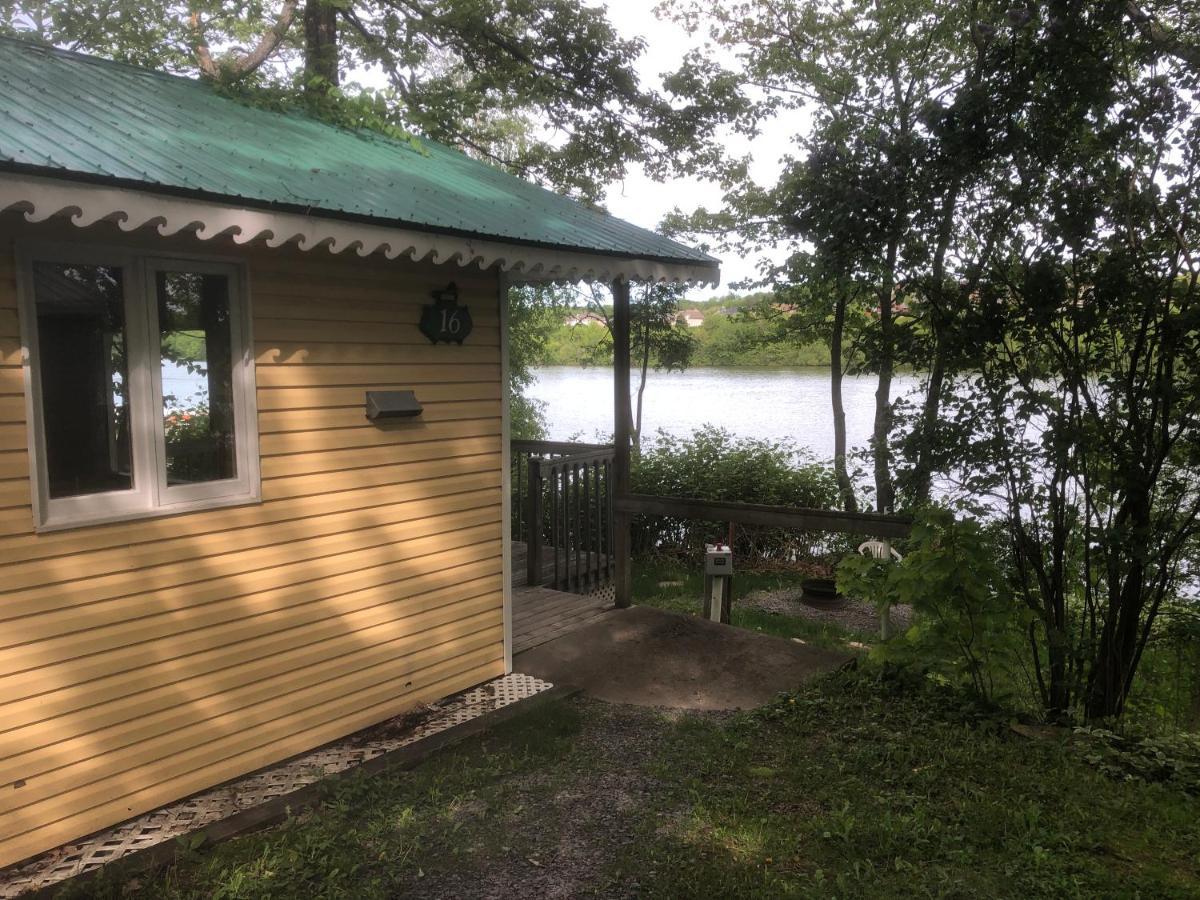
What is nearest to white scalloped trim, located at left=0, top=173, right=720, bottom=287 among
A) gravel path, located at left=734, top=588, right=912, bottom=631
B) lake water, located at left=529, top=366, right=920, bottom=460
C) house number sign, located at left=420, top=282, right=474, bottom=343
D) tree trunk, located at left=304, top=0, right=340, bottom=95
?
house number sign, located at left=420, top=282, right=474, bottom=343

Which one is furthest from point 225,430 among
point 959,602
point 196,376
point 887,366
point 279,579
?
point 959,602

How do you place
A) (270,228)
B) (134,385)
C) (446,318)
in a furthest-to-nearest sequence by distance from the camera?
(446,318)
(134,385)
(270,228)

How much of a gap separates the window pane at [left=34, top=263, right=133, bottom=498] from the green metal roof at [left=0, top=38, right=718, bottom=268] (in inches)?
22.1

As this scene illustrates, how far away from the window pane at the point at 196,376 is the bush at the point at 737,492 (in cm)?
724

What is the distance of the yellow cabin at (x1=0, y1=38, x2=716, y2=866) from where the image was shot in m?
3.08

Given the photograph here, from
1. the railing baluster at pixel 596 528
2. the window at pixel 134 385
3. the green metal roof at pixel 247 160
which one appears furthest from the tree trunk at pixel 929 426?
the window at pixel 134 385

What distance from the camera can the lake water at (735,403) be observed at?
1602 cm

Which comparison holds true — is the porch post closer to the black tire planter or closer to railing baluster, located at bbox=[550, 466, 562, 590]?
railing baluster, located at bbox=[550, 466, 562, 590]

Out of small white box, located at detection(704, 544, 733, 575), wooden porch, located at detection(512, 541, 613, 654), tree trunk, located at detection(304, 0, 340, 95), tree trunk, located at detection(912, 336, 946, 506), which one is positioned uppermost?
tree trunk, located at detection(304, 0, 340, 95)

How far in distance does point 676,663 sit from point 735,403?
14002mm

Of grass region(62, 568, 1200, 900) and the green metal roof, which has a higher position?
the green metal roof

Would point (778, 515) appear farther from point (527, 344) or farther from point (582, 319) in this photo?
point (582, 319)

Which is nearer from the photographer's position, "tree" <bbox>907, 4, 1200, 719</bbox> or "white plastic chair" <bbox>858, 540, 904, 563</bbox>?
"tree" <bbox>907, 4, 1200, 719</bbox>

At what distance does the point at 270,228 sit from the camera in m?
3.20
